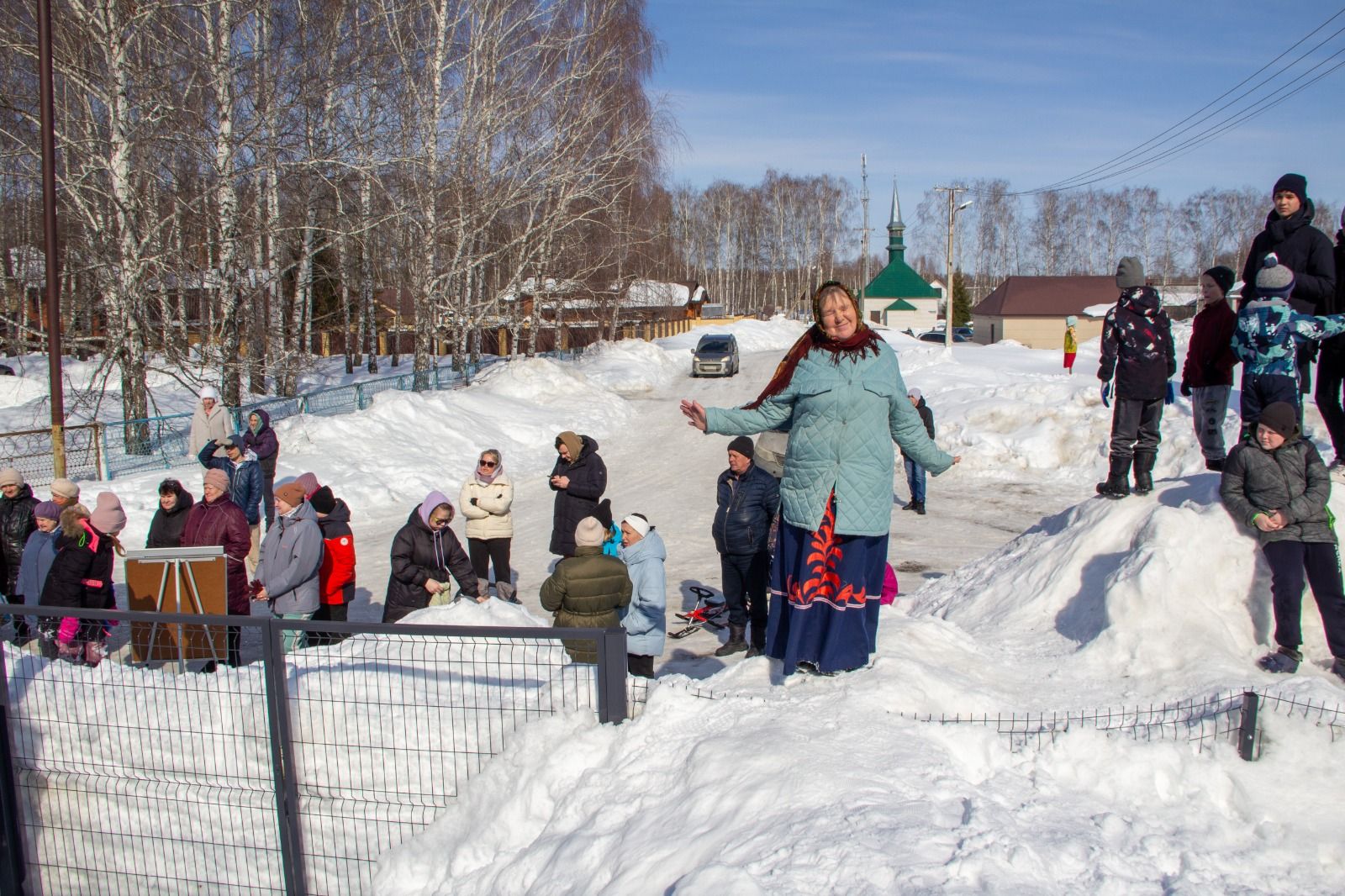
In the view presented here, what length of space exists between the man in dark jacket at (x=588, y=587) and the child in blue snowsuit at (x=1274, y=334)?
164 inches

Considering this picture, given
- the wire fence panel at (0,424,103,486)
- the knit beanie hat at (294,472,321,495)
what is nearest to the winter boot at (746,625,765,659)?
the knit beanie hat at (294,472,321,495)

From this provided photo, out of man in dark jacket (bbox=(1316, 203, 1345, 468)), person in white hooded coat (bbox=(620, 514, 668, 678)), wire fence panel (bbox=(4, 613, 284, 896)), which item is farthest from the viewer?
man in dark jacket (bbox=(1316, 203, 1345, 468))

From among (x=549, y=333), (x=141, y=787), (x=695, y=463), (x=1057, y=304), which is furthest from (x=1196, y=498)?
(x=1057, y=304)

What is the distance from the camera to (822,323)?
4.59 m

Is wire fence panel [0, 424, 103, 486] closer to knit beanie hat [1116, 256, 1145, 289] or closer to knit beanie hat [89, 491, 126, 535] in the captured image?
knit beanie hat [89, 491, 126, 535]

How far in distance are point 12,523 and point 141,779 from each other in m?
4.13

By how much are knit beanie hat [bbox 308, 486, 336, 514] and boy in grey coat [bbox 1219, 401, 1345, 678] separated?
19.5 feet

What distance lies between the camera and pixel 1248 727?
400 cm

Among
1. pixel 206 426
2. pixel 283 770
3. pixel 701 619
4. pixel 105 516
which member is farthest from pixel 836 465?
pixel 206 426

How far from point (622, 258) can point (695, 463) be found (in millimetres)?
14929

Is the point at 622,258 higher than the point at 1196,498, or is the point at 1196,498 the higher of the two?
the point at 622,258

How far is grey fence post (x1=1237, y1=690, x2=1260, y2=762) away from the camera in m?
3.98

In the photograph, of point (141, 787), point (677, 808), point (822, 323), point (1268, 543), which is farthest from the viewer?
point (1268, 543)

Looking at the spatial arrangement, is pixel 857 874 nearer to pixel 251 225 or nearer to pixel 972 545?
pixel 972 545
